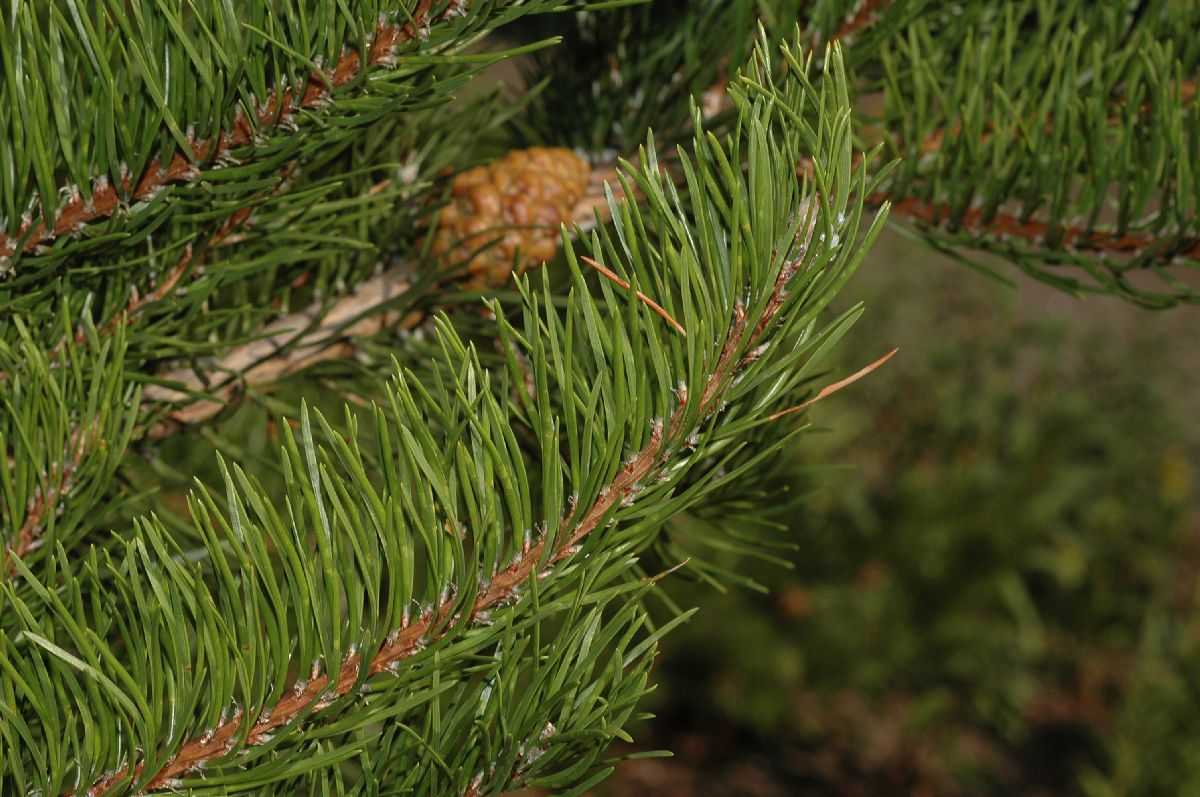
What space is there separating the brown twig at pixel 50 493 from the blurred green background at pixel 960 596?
1846 millimetres

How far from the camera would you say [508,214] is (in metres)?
0.54

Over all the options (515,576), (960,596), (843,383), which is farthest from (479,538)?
(960,596)

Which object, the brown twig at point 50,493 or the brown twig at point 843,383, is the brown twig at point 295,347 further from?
the brown twig at point 843,383

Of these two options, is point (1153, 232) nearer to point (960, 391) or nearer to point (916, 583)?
point (916, 583)

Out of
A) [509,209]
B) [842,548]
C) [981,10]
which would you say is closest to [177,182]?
[509,209]

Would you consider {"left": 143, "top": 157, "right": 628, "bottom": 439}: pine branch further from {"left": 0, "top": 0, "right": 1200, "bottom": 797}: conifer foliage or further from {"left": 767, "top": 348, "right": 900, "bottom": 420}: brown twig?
{"left": 767, "top": 348, "right": 900, "bottom": 420}: brown twig

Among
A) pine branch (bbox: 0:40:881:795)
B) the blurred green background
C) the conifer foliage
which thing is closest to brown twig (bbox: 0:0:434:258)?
the conifer foliage

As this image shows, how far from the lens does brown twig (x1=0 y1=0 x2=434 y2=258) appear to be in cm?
36

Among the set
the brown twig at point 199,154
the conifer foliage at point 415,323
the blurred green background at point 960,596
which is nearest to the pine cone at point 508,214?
the conifer foliage at point 415,323

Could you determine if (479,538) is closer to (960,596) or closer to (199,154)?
(199,154)

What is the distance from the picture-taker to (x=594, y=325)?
32 cm

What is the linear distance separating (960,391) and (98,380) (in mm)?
2476

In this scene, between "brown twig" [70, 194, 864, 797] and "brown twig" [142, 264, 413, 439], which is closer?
"brown twig" [70, 194, 864, 797]

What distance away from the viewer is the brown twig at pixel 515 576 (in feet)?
1.03
